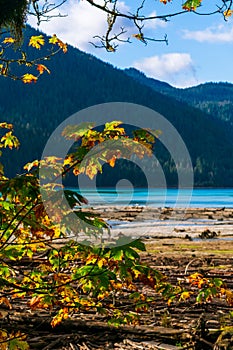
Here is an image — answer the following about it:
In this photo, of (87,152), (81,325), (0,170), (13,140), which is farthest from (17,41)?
(81,325)

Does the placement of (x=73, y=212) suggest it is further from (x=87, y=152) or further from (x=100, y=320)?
(x=100, y=320)

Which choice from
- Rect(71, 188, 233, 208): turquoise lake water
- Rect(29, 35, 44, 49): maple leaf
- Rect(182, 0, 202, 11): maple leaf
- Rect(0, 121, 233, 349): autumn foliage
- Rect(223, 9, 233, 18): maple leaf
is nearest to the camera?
Rect(0, 121, 233, 349): autumn foliage

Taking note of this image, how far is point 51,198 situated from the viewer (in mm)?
4109

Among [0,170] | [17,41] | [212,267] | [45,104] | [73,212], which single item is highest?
[45,104]

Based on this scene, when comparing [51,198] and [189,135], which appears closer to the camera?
[51,198]

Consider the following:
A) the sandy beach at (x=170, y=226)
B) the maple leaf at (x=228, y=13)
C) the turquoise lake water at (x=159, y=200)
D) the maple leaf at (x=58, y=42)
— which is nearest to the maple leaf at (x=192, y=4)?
the maple leaf at (x=228, y=13)

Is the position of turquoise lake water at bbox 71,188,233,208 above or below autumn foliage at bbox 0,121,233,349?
below

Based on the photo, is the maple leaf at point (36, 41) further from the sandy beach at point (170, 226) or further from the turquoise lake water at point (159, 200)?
the turquoise lake water at point (159, 200)

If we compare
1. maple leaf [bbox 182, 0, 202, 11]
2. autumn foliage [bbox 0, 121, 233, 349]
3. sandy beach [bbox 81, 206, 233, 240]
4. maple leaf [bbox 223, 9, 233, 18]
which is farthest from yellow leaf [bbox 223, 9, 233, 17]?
sandy beach [bbox 81, 206, 233, 240]

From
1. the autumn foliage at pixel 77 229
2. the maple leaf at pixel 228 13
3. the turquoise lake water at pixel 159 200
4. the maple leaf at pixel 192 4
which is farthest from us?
the turquoise lake water at pixel 159 200

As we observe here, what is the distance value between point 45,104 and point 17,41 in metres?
194

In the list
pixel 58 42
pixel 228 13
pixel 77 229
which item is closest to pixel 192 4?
pixel 228 13

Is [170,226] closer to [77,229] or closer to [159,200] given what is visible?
[77,229]

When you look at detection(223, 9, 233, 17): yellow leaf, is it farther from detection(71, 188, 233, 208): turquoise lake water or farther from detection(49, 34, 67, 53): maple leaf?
detection(71, 188, 233, 208): turquoise lake water
